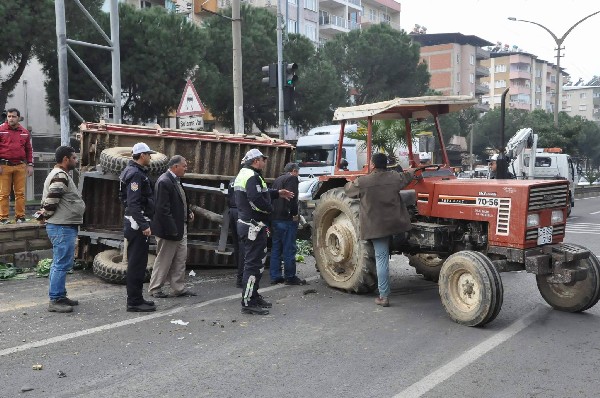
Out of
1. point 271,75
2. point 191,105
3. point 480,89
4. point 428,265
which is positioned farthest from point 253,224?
point 480,89

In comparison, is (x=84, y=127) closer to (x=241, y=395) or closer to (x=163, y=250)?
(x=163, y=250)

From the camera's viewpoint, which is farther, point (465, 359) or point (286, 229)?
point (286, 229)

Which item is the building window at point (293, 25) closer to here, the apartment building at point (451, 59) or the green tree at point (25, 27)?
the green tree at point (25, 27)

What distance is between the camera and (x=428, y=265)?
9.01 m

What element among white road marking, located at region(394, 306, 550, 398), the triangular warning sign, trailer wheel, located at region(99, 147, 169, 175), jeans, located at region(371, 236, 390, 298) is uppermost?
the triangular warning sign

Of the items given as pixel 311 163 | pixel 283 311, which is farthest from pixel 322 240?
pixel 311 163

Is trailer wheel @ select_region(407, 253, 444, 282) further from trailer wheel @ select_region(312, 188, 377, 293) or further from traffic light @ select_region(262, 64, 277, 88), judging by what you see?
traffic light @ select_region(262, 64, 277, 88)

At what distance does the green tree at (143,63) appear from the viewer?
83.0 feet

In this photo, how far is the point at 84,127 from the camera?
9.21 metres

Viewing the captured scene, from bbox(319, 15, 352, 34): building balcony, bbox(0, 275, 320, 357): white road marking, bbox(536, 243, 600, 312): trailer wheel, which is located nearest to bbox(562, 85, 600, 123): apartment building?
bbox(319, 15, 352, 34): building balcony

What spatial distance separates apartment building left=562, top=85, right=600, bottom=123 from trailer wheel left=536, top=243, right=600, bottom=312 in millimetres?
137864

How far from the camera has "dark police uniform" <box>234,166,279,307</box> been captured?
717cm

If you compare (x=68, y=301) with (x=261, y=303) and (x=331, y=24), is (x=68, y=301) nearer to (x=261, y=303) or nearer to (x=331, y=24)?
(x=261, y=303)

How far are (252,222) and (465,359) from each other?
2898 mm
